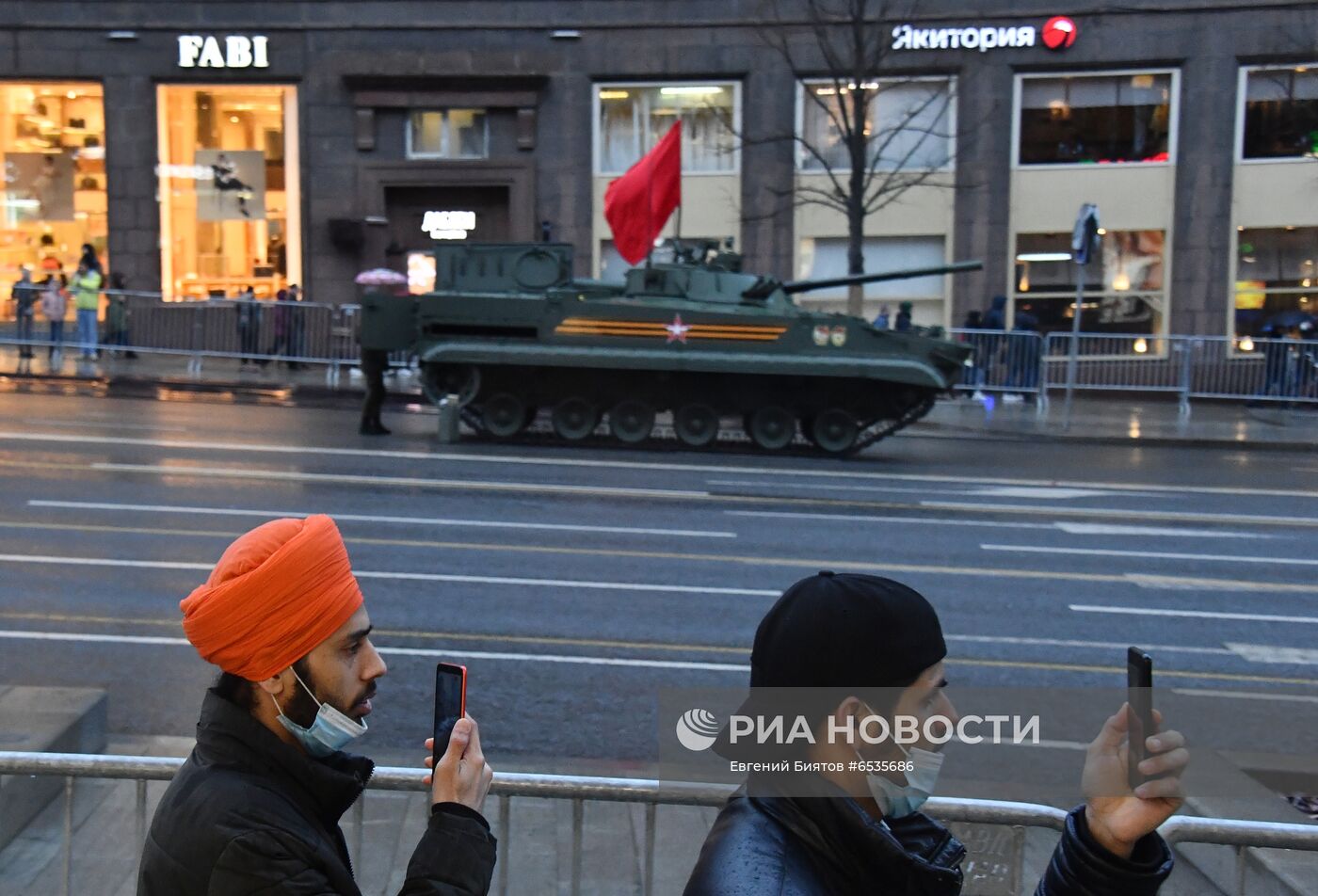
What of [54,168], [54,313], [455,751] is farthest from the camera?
[54,168]

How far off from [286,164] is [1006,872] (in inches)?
1081

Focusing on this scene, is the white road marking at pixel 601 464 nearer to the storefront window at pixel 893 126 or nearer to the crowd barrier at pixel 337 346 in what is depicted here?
the crowd barrier at pixel 337 346

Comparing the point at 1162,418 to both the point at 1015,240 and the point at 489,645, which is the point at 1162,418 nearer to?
the point at 1015,240

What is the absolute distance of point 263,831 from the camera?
2.43m

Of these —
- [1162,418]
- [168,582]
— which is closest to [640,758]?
[168,582]

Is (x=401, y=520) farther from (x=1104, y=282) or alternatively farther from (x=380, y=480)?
(x=1104, y=282)

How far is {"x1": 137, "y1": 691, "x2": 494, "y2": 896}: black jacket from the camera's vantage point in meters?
2.41

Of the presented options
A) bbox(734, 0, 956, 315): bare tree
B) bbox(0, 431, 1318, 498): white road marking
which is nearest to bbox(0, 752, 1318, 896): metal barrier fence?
bbox(0, 431, 1318, 498): white road marking

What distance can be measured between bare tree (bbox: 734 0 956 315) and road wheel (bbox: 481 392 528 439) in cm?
986

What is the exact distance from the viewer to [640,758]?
23.4 ft

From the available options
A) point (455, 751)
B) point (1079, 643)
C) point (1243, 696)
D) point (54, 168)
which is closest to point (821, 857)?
point (455, 751)

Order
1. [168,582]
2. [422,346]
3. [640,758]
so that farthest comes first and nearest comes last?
[422,346] < [168,582] < [640,758]

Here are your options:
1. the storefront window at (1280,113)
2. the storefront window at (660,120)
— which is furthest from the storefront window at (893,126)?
the storefront window at (1280,113)

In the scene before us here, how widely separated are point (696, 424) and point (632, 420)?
824mm
